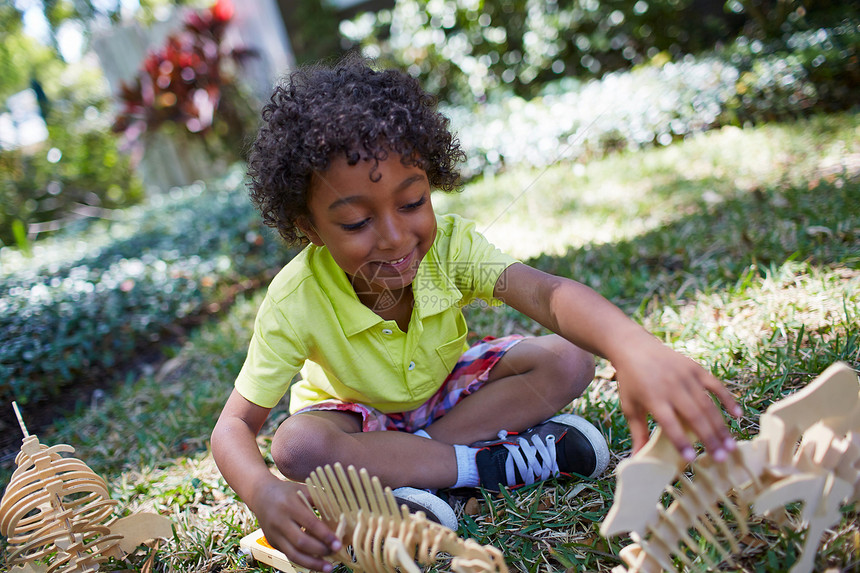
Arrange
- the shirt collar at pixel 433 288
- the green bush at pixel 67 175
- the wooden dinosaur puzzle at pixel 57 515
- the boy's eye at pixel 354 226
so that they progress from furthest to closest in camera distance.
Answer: the green bush at pixel 67 175 < the shirt collar at pixel 433 288 < the boy's eye at pixel 354 226 < the wooden dinosaur puzzle at pixel 57 515

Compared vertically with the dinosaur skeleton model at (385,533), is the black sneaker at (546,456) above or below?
below

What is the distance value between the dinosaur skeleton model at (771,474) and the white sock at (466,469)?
705 millimetres

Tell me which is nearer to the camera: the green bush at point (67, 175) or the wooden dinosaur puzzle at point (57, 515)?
the wooden dinosaur puzzle at point (57, 515)

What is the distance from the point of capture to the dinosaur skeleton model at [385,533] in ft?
3.48

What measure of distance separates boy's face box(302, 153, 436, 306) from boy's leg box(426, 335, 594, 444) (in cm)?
46

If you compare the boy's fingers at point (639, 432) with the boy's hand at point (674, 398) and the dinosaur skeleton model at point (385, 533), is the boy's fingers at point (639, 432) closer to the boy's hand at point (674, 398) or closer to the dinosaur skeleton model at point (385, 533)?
the boy's hand at point (674, 398)

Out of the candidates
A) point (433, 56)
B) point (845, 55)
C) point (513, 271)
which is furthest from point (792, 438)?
point (433, 56)

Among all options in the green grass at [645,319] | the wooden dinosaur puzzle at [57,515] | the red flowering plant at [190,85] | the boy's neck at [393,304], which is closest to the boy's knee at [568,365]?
the green grass at [645,319]

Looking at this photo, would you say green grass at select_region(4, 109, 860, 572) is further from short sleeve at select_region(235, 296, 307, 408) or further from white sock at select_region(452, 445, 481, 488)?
short sleeve at select_region(235, 296, 307, 408)

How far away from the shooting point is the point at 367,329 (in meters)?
1.65

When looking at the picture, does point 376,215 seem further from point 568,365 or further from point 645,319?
point 645,319

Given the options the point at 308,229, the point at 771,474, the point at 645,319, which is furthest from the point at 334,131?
the point at 645,319

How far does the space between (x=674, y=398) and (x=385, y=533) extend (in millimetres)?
586

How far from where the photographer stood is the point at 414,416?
6.07 feet
